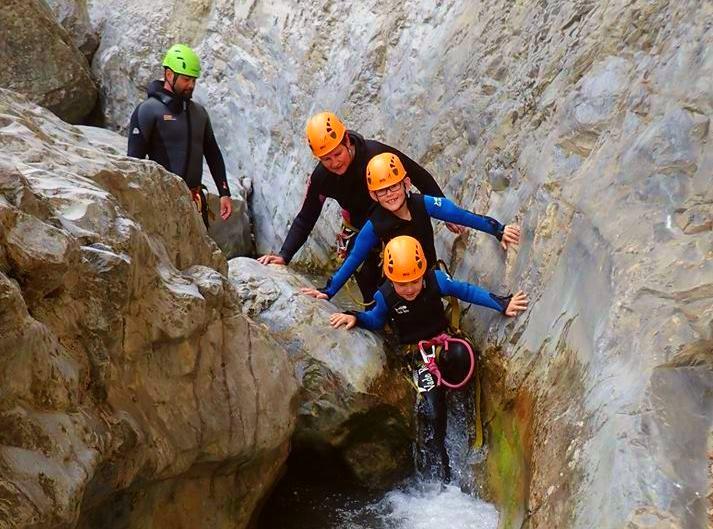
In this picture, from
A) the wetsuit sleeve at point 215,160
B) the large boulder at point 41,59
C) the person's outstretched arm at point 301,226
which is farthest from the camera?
the large boulder at point 41,59

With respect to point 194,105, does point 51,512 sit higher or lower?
lower

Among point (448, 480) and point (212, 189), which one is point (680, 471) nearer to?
point (448, 480)

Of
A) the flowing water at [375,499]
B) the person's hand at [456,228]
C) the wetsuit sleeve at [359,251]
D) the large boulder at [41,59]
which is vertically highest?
the person's hand at [456,228]

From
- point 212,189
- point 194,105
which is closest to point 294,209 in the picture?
point 212,189

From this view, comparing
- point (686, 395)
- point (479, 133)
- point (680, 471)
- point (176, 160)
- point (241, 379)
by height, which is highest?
point (479, 133)

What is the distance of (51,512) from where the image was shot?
10.7ft

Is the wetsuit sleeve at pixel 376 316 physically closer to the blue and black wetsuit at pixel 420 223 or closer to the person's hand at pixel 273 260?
the blue and black wetsuit at pixel 420 223

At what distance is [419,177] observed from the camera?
7.07 metres

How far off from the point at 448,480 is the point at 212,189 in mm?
6502

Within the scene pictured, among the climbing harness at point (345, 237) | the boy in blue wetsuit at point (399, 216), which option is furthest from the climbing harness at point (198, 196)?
the boy in blue wetsuit at point (399, 216)

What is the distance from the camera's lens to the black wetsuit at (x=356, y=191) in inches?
276

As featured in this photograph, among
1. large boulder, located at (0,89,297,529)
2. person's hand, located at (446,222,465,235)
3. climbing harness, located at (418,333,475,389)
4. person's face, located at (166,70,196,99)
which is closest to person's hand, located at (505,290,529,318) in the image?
climbing harness, located at (418,333,475,389)

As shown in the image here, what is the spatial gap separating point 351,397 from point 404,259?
118 cm

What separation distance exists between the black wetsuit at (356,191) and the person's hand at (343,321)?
743 mm
